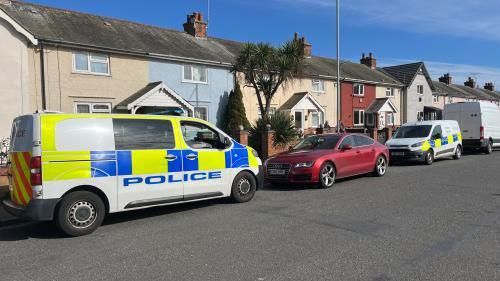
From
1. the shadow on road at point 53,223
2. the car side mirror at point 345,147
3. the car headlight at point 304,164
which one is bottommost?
the shadow on road at point 53,223

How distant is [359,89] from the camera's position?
117 feet

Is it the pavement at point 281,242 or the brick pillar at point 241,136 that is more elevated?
the brick pillar at point 241,136

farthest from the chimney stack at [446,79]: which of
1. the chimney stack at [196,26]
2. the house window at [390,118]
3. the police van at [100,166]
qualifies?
the police van at [100,166]

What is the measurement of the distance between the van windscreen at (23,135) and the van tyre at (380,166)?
9352 mm

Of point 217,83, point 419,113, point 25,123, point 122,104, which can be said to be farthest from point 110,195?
point 419,113

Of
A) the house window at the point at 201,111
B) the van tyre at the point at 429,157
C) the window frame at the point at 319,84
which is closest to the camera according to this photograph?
the van tyre at the point at 429,157

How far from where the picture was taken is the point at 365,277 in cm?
439

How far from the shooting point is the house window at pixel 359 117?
35844 mm

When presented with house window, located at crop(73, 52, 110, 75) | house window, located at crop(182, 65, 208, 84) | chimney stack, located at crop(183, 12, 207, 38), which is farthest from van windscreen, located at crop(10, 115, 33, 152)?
chimney stack, located at crop(183, 12, 207, 38)

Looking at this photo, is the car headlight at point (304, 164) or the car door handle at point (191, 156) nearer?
the car door handle at point (191, 156)

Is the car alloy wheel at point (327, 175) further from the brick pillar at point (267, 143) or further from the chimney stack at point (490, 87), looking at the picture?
the chimney stack at point (490, 87)

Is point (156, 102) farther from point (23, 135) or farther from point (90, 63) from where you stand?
point (23, 135)

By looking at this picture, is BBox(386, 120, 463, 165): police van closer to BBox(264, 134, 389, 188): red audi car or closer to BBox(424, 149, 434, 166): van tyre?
BBox(424, 149, 434, 166): van tyre

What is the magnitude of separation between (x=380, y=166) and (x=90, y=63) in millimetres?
14192
